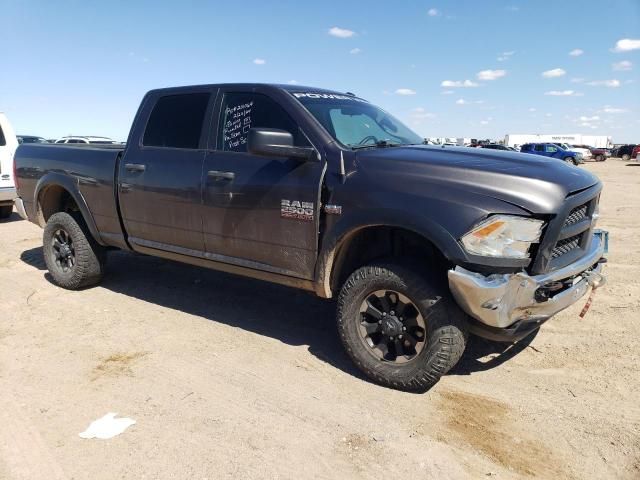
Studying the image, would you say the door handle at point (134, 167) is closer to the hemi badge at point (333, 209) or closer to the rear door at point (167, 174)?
the rear door at point (167, 174)

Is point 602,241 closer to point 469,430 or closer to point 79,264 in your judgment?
point 469,430

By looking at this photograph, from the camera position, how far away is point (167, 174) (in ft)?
14.3

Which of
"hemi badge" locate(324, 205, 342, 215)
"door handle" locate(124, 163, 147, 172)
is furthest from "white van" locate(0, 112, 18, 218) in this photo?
"hemi badge" locate(324, 205, 342, 215)

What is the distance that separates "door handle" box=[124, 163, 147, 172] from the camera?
4560 millimetres

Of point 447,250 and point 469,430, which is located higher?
point 447,250

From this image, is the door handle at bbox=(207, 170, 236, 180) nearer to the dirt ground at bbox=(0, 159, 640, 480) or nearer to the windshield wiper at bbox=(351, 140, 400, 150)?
the windshield wiper at bbox=(351, 140, 400, 150)

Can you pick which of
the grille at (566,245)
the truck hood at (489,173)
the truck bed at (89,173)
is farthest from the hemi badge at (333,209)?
the truck bed at (89,173)

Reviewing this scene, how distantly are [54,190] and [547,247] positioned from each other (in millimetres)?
5095

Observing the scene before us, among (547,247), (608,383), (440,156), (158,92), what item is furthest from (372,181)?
(158,92)

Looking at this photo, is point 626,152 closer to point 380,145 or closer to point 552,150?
point 552,150

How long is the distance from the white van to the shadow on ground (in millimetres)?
3714

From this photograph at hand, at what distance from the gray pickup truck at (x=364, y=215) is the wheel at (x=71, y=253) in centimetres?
70

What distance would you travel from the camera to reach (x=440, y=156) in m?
3.36

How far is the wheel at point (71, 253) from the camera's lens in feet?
17.5
